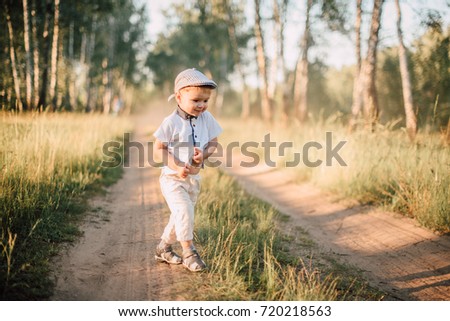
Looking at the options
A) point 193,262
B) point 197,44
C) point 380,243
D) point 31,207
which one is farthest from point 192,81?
point 197,44

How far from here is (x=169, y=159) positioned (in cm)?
284

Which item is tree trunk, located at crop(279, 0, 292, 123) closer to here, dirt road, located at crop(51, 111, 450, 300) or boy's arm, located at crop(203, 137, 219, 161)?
dirt road, located at crop(51, 111, 450, 300)

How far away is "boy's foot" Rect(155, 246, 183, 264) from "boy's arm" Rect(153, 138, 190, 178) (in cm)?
91

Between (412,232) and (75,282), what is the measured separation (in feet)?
13.9

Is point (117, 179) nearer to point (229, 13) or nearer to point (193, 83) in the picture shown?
point (193, 83)

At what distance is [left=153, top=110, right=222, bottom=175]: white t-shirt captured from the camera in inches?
113

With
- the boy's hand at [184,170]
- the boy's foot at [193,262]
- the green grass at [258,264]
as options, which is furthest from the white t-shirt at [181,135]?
the green grass at [258,264]

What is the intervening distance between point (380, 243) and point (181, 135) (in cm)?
308

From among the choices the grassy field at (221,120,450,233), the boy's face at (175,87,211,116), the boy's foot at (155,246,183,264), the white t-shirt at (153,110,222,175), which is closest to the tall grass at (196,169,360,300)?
the boy's foot at (155,246,183,264)

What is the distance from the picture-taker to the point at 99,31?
25625 millimetres

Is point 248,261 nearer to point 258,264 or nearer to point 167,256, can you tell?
point 258,264

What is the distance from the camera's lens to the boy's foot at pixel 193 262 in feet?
9.64

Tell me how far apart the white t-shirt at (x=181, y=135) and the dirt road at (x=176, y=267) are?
3.47ft
